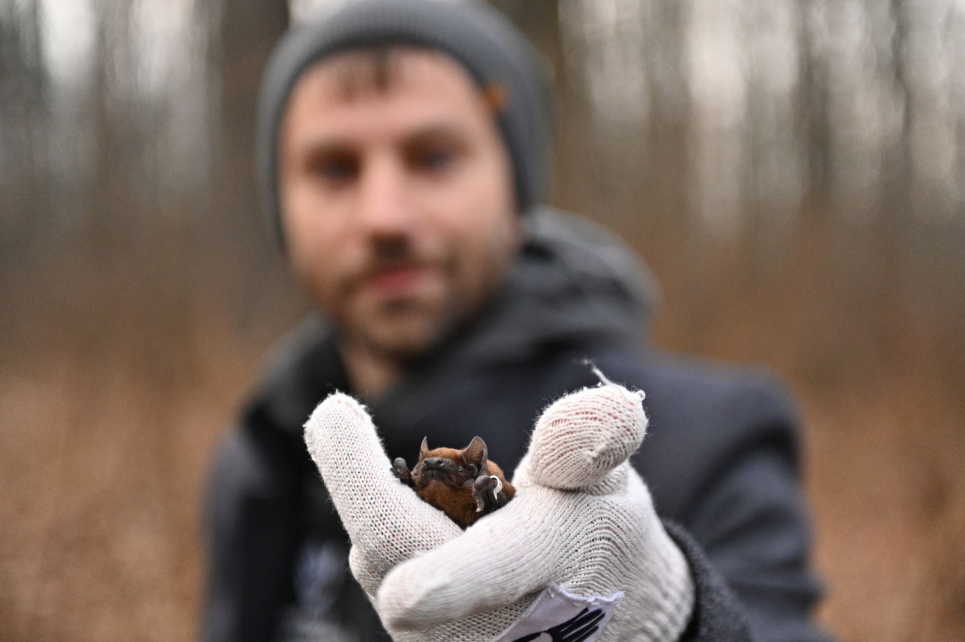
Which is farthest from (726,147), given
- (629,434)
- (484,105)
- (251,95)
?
(629,434)

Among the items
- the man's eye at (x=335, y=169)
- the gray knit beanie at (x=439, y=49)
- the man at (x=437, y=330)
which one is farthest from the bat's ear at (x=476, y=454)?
the gray knit beanie at (x=439, y=49)

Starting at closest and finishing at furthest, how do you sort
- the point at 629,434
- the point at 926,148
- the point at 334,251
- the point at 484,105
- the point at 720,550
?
the point at 629,434
the point at 720,550
the point at 334,251
the point at 484,105
the point at 926,148

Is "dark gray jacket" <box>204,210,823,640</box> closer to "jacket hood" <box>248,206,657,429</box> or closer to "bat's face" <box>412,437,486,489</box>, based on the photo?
"jacket hood" <box>248,206,657,429</box>

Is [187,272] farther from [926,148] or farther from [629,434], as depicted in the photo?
[926,148]

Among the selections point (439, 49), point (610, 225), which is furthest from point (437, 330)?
point (610, 225)

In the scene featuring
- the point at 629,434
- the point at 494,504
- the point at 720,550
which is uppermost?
the point at 629,434

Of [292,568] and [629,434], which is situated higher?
[629,434]

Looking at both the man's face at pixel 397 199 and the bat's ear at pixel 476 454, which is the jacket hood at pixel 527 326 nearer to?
→ the man's face at pixel 397 199
